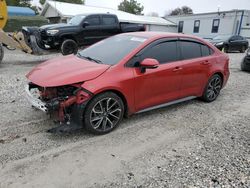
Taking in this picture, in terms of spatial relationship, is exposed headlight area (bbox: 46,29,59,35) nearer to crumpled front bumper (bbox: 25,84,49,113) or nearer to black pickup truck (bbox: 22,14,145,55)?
black pickup truck (bbox: 22,14,145,55)

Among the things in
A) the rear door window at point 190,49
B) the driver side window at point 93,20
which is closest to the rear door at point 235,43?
the driver side window at point 93,20

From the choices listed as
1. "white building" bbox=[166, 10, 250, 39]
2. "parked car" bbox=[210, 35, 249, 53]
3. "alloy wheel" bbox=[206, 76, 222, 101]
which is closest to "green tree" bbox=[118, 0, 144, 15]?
"white building" bbox=[166, 10, 250, 39]

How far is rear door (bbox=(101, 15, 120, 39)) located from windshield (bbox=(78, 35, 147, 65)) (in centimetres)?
692

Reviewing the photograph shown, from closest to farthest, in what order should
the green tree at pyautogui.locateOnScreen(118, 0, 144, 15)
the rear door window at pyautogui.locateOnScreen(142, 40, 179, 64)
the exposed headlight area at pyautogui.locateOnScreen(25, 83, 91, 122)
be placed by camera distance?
1. the exposed headlight area at pyautogui.locateOnScreen(25, 83, 91, 122)
2. the rear door window at pyautogui.locateOnScreen(142, 40, 179, 64)
3. the green tree at pyautogui.locateOnScreen(118, 0, 144, 15)

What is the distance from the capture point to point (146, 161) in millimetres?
3182

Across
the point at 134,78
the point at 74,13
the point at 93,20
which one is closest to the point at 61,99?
the point at 134,78

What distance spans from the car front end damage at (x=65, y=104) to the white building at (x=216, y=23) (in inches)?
1095

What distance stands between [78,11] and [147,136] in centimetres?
2372

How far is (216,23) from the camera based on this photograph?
1156 inches

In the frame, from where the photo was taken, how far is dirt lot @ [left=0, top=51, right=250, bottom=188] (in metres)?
2.81

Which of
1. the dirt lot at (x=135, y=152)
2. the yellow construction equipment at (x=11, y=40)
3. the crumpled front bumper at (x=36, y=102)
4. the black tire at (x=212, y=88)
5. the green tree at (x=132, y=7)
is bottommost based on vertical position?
the dirt lot at (x=135, y=152)

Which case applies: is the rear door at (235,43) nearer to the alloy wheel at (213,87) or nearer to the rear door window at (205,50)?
the alloy wheel at (213,87)

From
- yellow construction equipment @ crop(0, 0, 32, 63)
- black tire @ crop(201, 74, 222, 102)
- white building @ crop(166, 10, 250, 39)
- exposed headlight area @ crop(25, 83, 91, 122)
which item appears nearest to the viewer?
exposed headlight area @ crop(25, 83, 91, 122)

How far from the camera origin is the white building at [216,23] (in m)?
27.0
